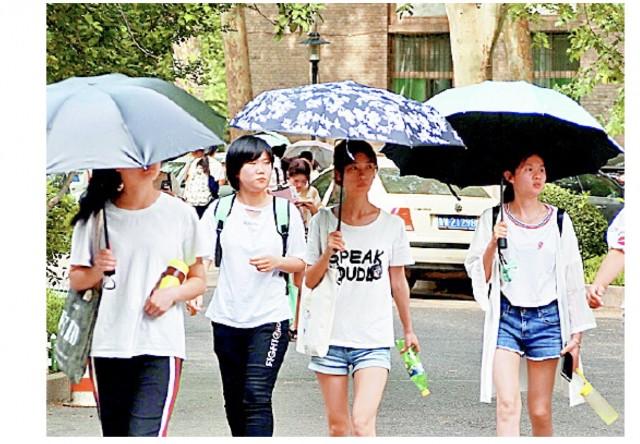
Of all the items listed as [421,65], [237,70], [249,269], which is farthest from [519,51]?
[249,269]

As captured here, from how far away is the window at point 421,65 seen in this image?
1228 inches

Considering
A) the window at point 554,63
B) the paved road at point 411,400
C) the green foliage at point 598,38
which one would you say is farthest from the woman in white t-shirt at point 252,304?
the window at point 554,63

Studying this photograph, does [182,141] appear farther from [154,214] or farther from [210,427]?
[210,427]

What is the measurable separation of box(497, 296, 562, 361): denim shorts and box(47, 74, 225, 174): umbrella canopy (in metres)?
1.82

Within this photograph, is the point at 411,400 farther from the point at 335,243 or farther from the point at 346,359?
the point at 335,243

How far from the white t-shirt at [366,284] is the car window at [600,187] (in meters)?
12.7

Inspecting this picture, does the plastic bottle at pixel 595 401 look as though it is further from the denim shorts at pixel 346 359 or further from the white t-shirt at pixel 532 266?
the denim shorts at pixel 346 359

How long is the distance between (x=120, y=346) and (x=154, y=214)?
57 cm

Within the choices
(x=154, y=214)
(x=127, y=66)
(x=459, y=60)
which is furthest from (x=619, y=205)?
(x=154, y=214)

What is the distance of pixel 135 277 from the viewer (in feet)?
17.7

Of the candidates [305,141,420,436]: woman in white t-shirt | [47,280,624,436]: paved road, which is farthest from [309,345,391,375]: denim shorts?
[47,280,624,436]: paved road

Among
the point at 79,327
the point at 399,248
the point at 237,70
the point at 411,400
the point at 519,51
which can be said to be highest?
the point at 237,70

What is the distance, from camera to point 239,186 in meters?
6.51

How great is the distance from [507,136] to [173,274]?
218 centimetres
